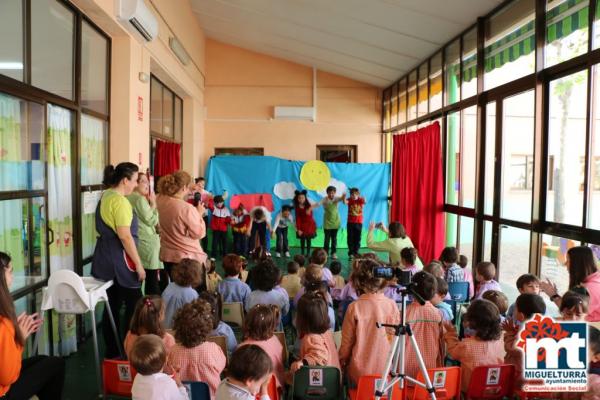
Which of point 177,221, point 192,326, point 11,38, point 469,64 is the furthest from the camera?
point 469,64

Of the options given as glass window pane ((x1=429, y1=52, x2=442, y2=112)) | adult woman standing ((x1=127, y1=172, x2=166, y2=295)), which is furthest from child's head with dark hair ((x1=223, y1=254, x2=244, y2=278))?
glass window pane ((x1=429, y1=52, x2=442, y2=112))

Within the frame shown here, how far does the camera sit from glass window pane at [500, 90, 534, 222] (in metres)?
4.13

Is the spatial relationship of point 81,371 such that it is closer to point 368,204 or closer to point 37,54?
point 37,54

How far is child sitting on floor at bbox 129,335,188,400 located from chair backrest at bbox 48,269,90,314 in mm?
911

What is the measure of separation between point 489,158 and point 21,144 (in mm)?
4344

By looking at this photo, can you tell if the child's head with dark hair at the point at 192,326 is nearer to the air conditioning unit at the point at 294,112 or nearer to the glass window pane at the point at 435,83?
the glass window pane at the point at 435,83

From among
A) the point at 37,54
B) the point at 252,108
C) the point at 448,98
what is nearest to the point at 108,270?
the point at 37,54

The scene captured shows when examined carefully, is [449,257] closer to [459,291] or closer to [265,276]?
[459,291]

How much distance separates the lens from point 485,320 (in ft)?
6.95

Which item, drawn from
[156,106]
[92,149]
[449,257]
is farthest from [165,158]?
[449,257]

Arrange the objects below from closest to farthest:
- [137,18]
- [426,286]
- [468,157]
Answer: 1. [426,286]
2. [137,18]
3. [468,157]

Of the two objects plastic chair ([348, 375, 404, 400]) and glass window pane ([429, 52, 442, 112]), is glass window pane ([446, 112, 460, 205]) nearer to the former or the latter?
glass window pane ([429, 52, 442, 112])

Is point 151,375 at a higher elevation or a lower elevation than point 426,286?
lower

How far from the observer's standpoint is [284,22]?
6.68 metres
